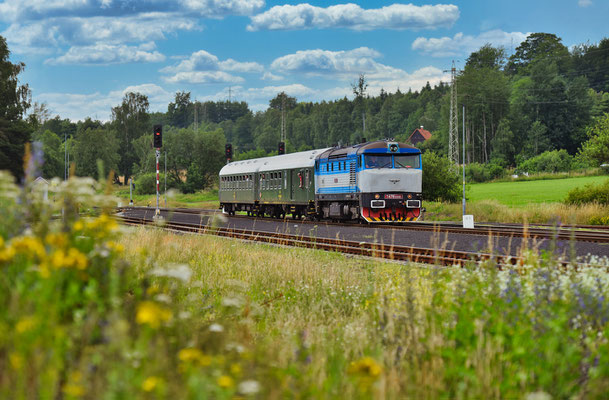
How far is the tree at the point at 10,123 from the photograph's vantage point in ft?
176

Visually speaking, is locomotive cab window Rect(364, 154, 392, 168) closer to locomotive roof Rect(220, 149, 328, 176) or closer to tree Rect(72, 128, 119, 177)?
locomotive roof Rect(220, 149, 328, 176)

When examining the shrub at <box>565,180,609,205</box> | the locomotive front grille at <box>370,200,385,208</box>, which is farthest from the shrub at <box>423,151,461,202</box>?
the locomotive front grille at <box>370,200,385,208</box>

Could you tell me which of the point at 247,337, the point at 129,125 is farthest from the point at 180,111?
the point at 247,337

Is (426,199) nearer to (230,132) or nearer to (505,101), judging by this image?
(505,101)

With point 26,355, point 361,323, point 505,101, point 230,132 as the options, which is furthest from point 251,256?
point 230,132

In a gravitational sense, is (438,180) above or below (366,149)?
below

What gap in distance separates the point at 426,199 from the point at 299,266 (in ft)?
82.7

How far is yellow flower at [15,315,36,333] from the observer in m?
3.55

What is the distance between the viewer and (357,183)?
25.7 meters

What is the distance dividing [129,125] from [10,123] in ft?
220

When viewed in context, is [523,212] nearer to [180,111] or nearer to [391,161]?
[391,161]

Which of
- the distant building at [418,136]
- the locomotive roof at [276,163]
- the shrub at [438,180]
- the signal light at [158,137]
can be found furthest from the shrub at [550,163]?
the signal light at [158,137]

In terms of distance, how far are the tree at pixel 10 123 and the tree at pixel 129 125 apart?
54.9 metres

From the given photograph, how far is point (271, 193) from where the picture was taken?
33875 millimetres
